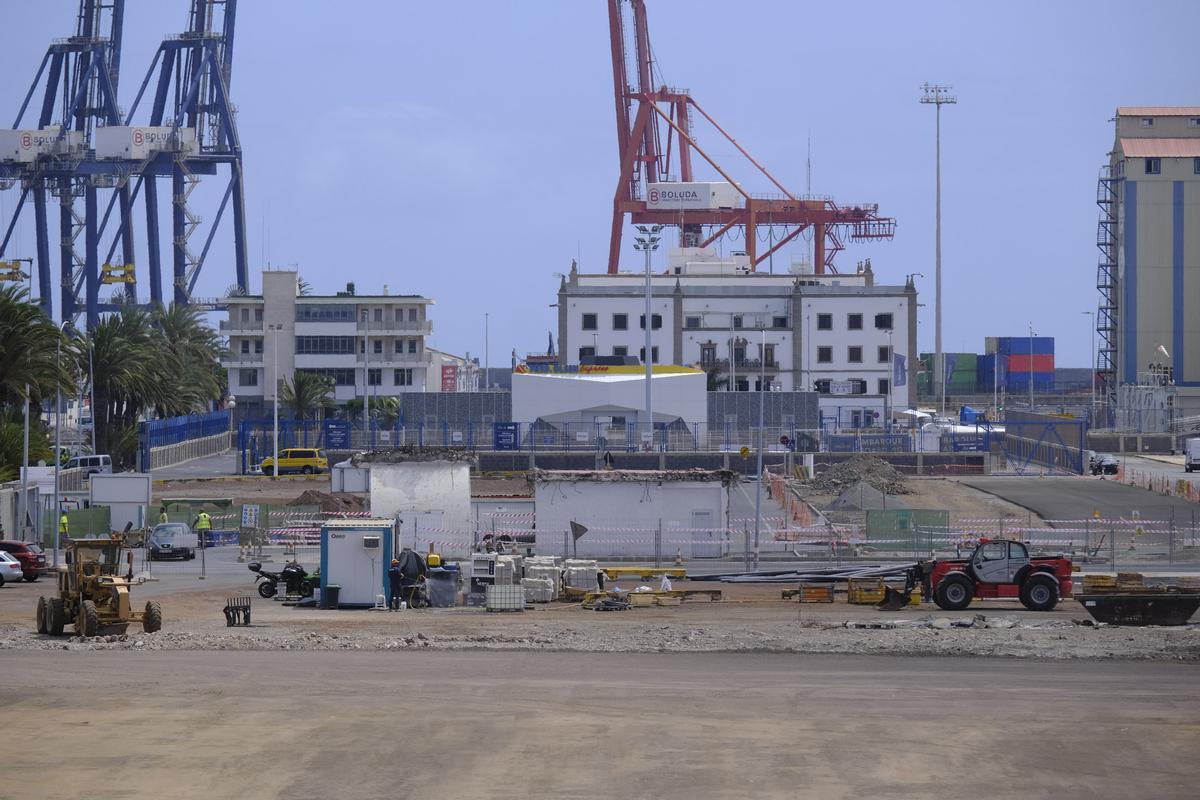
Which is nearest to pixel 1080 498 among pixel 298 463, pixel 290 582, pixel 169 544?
pixel 169 544

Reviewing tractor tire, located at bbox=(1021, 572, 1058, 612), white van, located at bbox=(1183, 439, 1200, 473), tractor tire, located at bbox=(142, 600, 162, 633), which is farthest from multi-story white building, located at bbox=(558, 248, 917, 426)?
tractor tire, located at bbox=(142, 600, 162, 633)

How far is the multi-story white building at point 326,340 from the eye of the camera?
336 ft

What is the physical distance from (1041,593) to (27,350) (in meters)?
31.4

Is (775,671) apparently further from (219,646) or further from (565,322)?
(565,322)

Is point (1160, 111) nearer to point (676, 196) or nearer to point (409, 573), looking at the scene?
point (676, 196)

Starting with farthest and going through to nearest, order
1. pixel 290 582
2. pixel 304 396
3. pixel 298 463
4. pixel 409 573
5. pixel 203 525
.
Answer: pixel 304 396 < pixel 298 463 < pixel 203 525 < pixel 290 582 < pixel 409 573

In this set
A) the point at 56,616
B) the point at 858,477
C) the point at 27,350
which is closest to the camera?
the point at 56,616

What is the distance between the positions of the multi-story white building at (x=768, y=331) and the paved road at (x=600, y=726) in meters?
73.7

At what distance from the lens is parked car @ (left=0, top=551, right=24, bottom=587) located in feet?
121

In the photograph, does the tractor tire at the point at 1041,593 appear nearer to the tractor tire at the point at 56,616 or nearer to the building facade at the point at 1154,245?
the tractor tire at the point at 56,616

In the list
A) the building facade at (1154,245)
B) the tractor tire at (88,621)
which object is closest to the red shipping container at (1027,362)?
A: the building facade at (1154,245)

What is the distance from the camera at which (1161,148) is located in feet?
349

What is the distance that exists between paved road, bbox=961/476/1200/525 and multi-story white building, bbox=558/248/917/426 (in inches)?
1205

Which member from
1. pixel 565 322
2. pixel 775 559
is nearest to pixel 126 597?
pixel 775 559
